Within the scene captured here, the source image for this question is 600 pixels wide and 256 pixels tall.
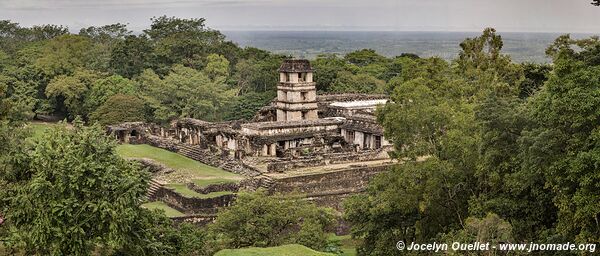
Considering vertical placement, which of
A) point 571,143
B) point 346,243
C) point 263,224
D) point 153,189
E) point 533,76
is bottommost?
point 346,243

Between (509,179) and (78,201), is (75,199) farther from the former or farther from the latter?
(509,179)

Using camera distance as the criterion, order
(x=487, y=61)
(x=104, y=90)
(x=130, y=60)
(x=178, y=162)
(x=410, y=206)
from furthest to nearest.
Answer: (x=130, y=60) → (x=104, y=90) → (x=178, y=162) → (x=487, y=61) → (x=410, y=206)

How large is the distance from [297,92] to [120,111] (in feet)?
51.5

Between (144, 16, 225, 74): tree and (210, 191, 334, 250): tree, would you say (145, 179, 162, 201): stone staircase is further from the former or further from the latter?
(144, 16, 225, 74): tree

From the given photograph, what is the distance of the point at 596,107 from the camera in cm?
1703

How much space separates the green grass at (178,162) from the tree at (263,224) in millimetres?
10184

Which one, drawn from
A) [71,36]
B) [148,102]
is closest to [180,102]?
[148,102]

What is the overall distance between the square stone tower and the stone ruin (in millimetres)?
60

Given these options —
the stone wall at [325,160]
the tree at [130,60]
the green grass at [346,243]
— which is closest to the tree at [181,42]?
the tree at [130,60]

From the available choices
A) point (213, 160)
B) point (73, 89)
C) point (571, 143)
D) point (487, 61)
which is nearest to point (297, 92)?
point (213, 160)

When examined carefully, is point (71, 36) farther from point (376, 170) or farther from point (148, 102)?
point (376, 170)

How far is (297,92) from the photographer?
143 ft

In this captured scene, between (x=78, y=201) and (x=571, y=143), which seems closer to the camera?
(x=571, y=143)

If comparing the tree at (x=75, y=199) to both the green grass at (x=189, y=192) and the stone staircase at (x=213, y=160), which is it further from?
the stone staircase at (x=213, y=160)
